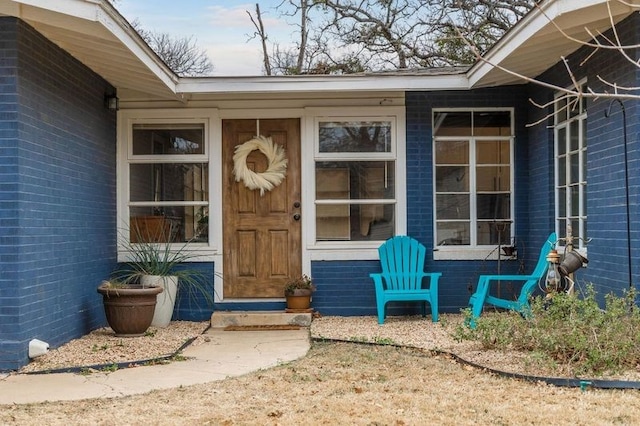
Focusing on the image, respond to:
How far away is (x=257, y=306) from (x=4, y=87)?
11.2 feet

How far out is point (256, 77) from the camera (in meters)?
7.05

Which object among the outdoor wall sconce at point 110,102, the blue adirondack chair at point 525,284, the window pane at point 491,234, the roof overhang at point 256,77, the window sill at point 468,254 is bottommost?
the blue adirondack chair at point 525,284

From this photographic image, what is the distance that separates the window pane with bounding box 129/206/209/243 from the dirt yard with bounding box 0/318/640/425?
9.52ft

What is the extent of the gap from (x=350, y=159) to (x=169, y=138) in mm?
1857

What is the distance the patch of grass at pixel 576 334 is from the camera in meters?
4.44

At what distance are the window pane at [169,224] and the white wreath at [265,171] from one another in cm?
53

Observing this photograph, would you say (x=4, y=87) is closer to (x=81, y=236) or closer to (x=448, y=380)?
(x=81, y=236)

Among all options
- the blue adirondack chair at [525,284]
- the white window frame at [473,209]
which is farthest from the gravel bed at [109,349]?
the white window frame at [473,209]

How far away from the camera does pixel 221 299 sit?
7586 millimetres

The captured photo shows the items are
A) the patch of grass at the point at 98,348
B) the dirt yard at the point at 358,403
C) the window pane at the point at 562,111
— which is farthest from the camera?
the window pane at the point at 562,111

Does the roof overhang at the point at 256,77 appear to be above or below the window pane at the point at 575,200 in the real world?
above

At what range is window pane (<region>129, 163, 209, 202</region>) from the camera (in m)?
7.64

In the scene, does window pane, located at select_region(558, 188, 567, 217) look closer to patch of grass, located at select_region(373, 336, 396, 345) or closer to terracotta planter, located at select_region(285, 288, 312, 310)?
patch of grass, located at select_region(373, 336, 396, 345)

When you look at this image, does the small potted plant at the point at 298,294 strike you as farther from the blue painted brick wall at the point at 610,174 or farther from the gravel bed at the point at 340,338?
the blue painted brick wall at the point at 610,174
